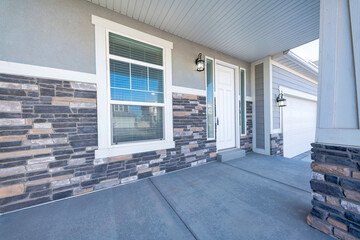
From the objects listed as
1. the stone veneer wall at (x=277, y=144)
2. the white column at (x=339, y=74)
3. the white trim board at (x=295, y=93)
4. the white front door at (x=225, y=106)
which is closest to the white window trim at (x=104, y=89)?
the white front door at (x=225, y=106)

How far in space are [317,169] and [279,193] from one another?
84 centimetres

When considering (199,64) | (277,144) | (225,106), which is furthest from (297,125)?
(199,64)

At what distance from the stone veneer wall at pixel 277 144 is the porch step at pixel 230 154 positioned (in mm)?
911

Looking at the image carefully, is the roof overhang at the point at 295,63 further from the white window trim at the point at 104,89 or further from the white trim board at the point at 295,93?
the white window trim at the point at 104,89

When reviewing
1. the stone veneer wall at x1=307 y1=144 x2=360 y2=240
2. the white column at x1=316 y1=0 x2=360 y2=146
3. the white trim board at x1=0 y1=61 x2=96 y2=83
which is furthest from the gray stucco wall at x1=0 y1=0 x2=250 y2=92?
the stone veneer wall at x1=307 y1=144 x2=360 y2=240

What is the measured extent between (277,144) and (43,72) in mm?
→ 5677

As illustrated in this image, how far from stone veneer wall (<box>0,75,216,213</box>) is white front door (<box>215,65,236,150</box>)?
2451 mm

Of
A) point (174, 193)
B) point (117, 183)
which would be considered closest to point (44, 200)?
point (117, 183)

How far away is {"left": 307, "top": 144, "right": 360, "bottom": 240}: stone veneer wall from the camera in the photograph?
3.71 ft

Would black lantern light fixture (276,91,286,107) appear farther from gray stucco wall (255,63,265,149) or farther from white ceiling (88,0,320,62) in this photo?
white ceiling (88,0,320,62)

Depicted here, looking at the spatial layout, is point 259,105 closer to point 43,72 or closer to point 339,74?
point 339,74

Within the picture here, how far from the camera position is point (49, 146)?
182cm

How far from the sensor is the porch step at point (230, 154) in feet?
11.1

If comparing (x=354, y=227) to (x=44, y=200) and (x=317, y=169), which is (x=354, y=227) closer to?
(x=317, y=169)
